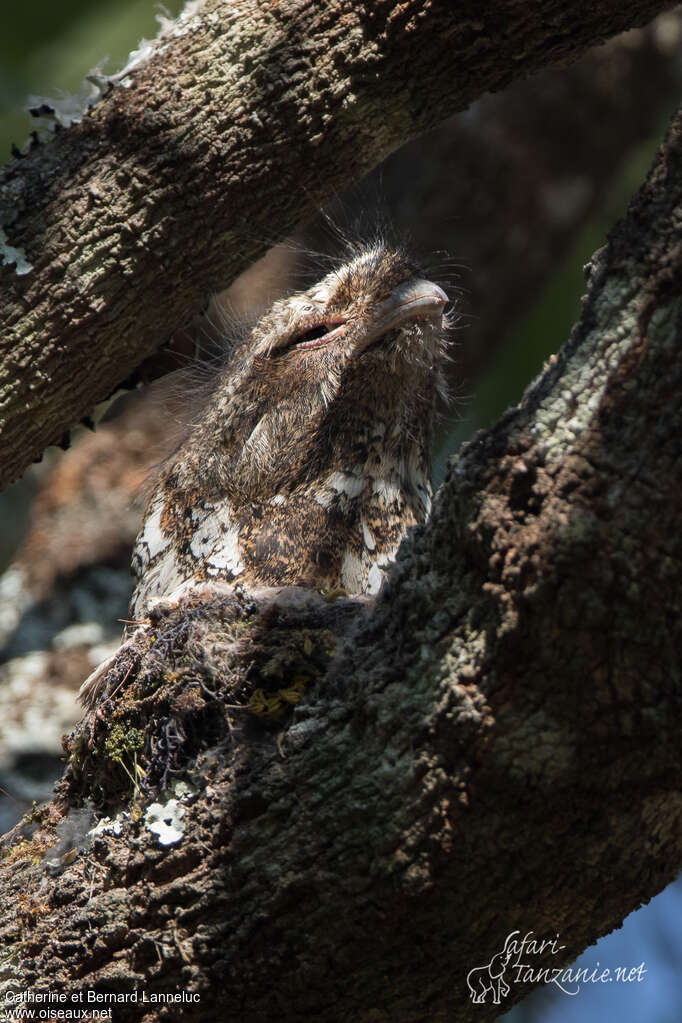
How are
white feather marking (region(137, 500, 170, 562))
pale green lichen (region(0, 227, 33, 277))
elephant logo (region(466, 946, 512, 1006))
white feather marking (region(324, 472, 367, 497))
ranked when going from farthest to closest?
white feather marking (region(137, 500, 170, 562)), white feather marking (region(324, 472, 367, 497)), pale green lichen (region(0, 227, 33, 277)), elephant logo (region(466, 946, 512, 1006))

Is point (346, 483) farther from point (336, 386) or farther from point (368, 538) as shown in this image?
point (336, 386)

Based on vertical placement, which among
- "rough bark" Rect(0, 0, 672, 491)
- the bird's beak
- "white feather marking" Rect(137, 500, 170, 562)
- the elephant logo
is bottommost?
the elephant logo

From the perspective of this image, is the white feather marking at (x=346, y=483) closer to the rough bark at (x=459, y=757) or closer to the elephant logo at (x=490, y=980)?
the rough bark at (x=459, y=757)

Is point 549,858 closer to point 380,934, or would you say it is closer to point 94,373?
point 380,934

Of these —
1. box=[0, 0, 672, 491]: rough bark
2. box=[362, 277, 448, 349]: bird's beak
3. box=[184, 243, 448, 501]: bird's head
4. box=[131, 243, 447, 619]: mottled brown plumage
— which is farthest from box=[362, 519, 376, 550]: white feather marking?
box=[0, 0, 672, 491]: rough bark

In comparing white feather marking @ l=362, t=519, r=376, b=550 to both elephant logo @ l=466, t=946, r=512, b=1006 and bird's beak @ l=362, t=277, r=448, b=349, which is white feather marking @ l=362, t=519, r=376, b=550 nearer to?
bird's beak @ l=362, t=277, r=448, b=349

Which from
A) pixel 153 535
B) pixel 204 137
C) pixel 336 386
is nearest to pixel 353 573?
pixel 336 386

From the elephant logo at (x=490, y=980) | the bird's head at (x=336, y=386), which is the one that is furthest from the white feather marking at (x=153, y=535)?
the elephant logo at (x=490, y=980)
